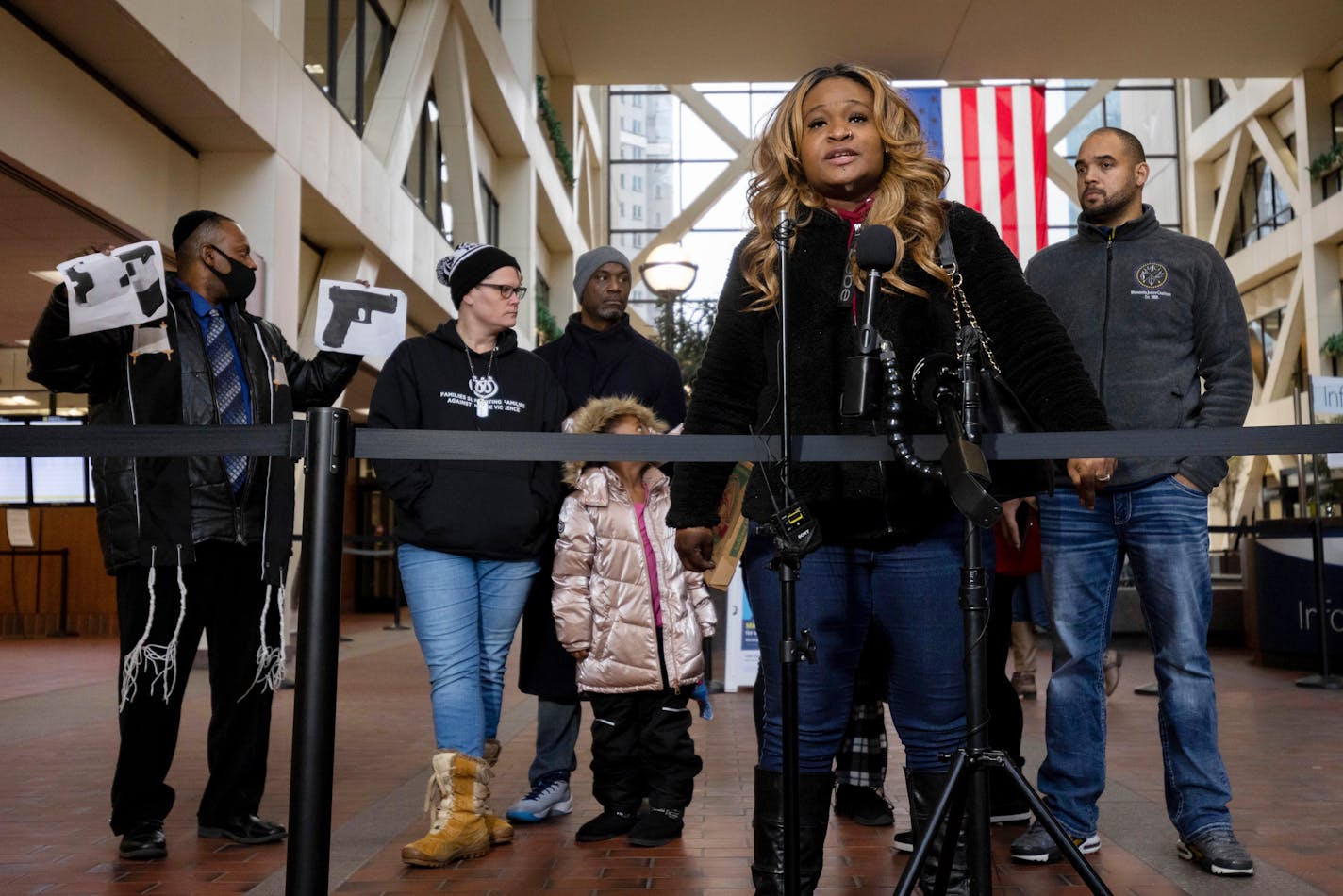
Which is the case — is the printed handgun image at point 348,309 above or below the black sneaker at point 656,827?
above

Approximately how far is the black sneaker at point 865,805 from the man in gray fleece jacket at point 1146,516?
2.32 ft

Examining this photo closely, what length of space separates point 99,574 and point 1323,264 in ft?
71.4

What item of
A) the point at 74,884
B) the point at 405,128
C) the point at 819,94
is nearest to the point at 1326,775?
the point at 819,94

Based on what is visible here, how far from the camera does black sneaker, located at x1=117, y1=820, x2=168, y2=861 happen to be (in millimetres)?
4023

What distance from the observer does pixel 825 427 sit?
2691 millimetres

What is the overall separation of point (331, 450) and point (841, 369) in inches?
40.7

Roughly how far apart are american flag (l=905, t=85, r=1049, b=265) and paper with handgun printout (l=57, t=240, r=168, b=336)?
11.1 meters

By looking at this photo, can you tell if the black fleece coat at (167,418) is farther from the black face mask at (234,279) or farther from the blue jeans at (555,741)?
the blue jeans at (555,741)

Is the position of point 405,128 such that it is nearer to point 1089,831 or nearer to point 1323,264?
point 1089,831

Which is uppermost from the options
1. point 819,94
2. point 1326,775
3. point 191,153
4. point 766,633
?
point 191,153

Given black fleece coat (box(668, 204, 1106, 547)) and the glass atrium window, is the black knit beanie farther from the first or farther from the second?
the glass atrium window

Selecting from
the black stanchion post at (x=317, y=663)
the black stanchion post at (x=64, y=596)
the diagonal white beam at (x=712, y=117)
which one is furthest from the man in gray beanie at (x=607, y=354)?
the diagonal white beam at (x=712, y=117)

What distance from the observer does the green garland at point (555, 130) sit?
847 inches

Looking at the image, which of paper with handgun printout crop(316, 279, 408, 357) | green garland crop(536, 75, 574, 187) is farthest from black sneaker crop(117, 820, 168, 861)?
green garland crop(536, 75, 574, 187)
